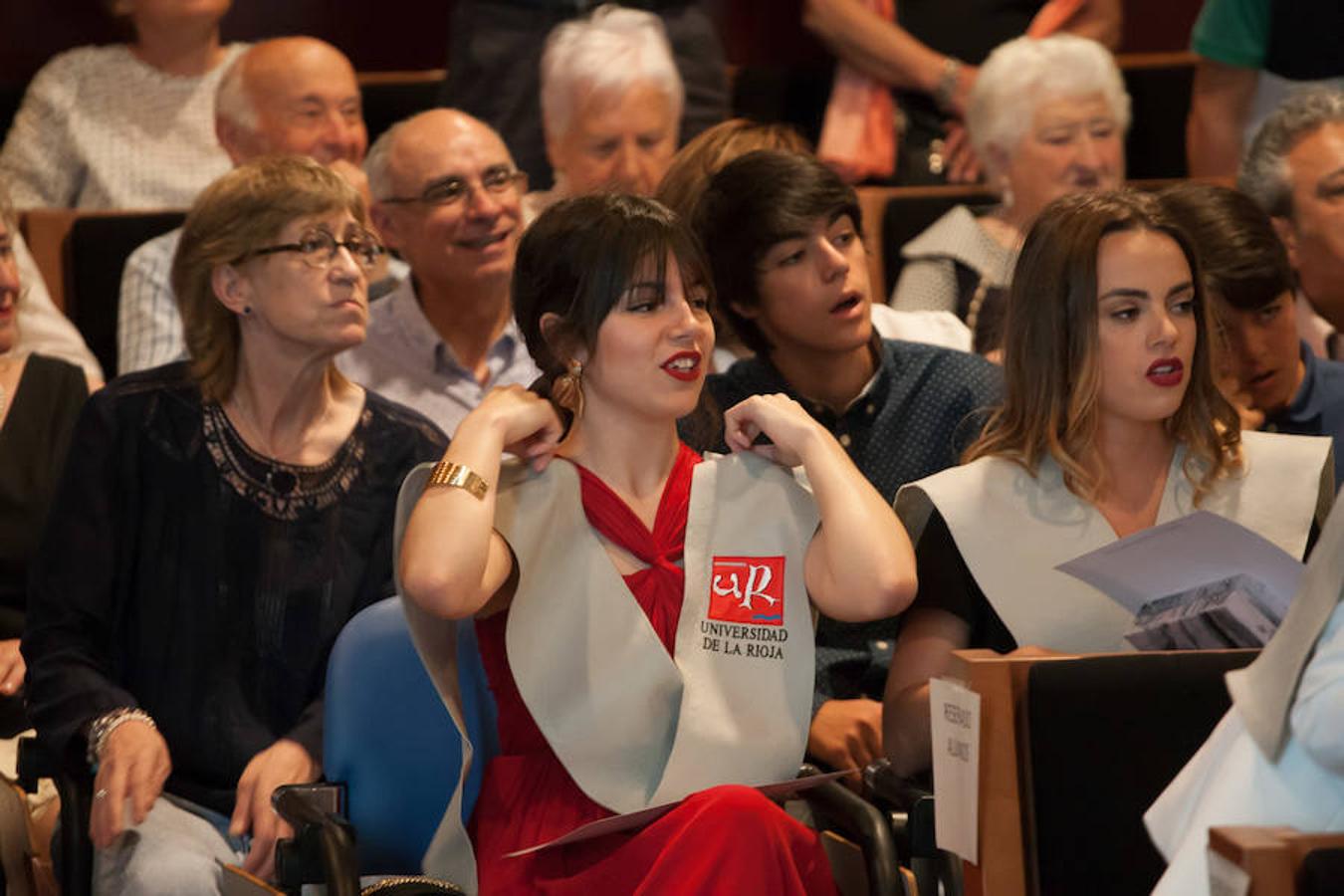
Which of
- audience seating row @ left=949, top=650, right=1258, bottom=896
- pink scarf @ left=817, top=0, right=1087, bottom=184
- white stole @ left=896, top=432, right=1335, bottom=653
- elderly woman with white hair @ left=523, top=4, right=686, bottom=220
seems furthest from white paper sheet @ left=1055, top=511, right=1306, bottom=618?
pink scarf @ left=817, top=0, right=1087, bottom=184

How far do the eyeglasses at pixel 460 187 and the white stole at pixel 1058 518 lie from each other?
155 cm

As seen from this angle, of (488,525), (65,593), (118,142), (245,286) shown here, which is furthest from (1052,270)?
(118,142)

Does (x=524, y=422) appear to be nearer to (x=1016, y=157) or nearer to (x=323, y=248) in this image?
(x=323, y=248)

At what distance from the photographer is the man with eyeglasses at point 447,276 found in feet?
12.5

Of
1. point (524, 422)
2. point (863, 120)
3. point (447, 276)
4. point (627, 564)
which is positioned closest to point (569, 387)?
point (524, 422)

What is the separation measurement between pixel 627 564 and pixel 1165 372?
73cm

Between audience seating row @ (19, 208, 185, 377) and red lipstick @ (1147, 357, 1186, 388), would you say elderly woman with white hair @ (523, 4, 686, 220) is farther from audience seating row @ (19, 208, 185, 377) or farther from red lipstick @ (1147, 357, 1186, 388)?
red lipstick @ (1147, 357, 1186, 388)

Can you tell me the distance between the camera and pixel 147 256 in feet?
13.2

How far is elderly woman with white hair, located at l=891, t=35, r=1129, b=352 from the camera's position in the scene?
402 cm

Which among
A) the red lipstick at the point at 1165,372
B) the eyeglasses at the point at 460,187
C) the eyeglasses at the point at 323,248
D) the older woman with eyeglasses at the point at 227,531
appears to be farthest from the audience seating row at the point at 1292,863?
the eyeglasses at the point at 460,187

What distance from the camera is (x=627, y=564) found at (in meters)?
2.49

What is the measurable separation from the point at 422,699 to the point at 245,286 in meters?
0.84

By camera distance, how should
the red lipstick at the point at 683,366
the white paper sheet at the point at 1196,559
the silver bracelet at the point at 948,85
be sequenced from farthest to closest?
the silver bracelet at the point at 948,85
the red lipstick at the point at 683,366
the white paper sheet at the point at 1196,559

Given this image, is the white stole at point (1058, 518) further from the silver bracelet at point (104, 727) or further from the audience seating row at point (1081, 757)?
the silver bracelet at point (104, 727)
